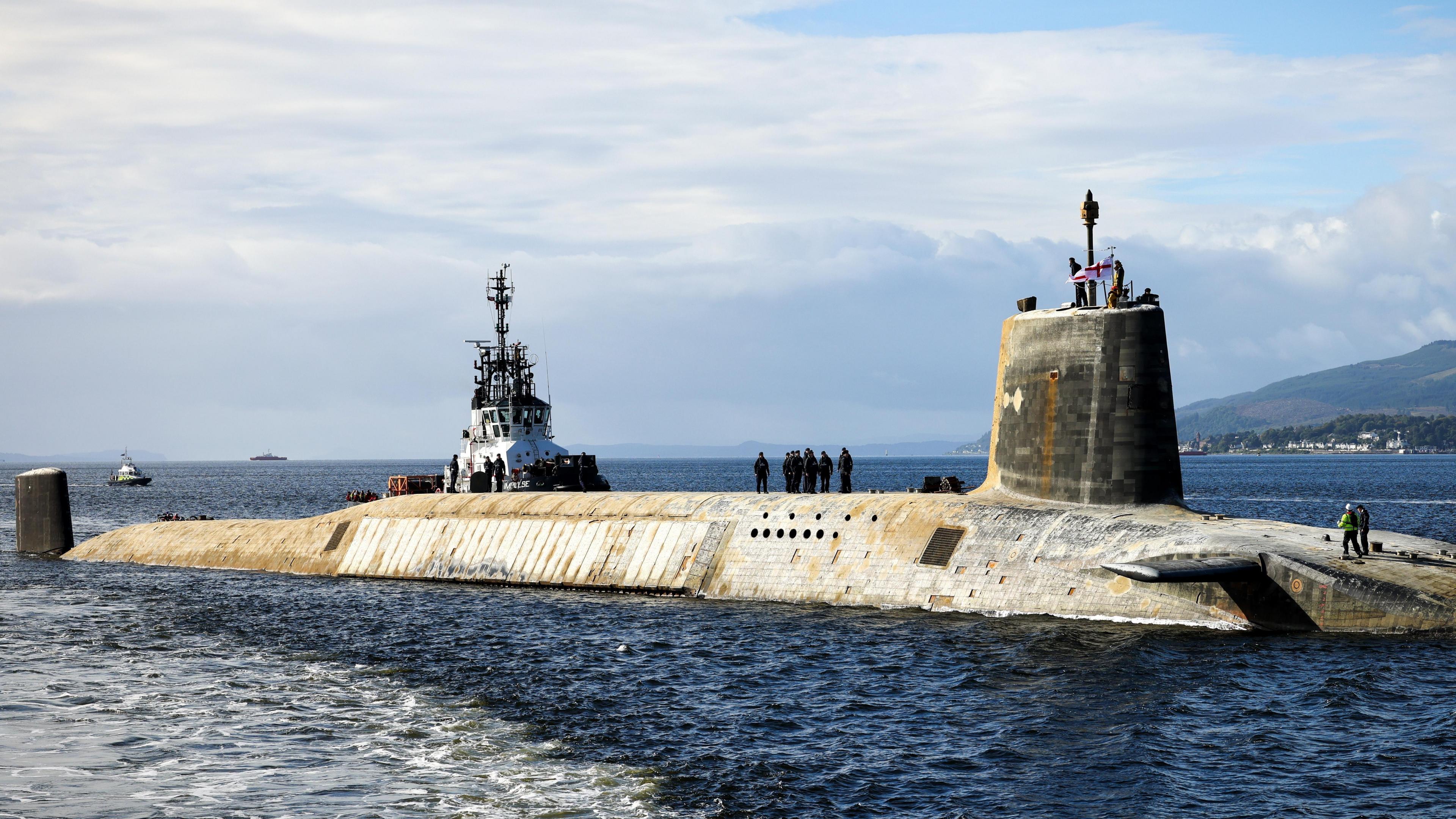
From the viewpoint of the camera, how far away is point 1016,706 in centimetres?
1850

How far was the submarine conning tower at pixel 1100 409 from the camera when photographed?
25141 millimetres

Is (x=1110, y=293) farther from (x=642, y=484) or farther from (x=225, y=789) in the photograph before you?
(x=642, y=484)

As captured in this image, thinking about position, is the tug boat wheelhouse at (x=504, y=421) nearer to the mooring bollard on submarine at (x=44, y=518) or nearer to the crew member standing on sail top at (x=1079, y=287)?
the mooring bollard on submarine at (x=44, y=518)

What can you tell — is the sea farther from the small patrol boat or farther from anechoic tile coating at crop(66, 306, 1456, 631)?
the small patrol boat

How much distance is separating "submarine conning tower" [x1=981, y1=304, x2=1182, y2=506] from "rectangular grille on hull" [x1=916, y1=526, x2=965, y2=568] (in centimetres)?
182

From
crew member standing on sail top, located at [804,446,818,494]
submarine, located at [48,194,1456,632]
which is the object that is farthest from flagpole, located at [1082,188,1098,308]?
crew member standing on sail top, located at [804,446,818,494]

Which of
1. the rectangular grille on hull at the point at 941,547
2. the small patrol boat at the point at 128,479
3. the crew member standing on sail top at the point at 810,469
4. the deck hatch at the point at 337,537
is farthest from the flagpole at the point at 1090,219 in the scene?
the small patrol boat at the point at 128,479

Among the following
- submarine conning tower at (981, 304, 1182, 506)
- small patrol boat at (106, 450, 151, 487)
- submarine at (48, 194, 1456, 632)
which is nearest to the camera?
submarine at (48, 194, 1456, 632)

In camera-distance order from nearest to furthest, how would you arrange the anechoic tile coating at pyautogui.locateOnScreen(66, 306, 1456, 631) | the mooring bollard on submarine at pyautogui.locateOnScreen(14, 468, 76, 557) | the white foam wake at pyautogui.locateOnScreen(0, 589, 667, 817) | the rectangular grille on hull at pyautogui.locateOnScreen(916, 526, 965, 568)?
the white foam wake at pyautogui.locateOnScreen(0, 589, 667, 817), the anechoic tile coating at pyautogui.locateOnScreen(66, 306, 1456, 631), the rectangular grille on hull at pyautogui.locateOnScreen(916, 526, 965, 568), the mooring bollard on submarine at pyautogui.locateOnScreen(14, 468, 76, 557)

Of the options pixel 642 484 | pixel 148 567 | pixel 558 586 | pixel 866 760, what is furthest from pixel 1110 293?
pixel 642 484

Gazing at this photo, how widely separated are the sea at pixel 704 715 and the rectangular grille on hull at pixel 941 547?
4.68ft

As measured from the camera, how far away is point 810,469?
117 ft

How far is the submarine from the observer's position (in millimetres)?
22016

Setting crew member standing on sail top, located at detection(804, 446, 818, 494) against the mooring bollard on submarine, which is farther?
the mooring bollard on submarine
